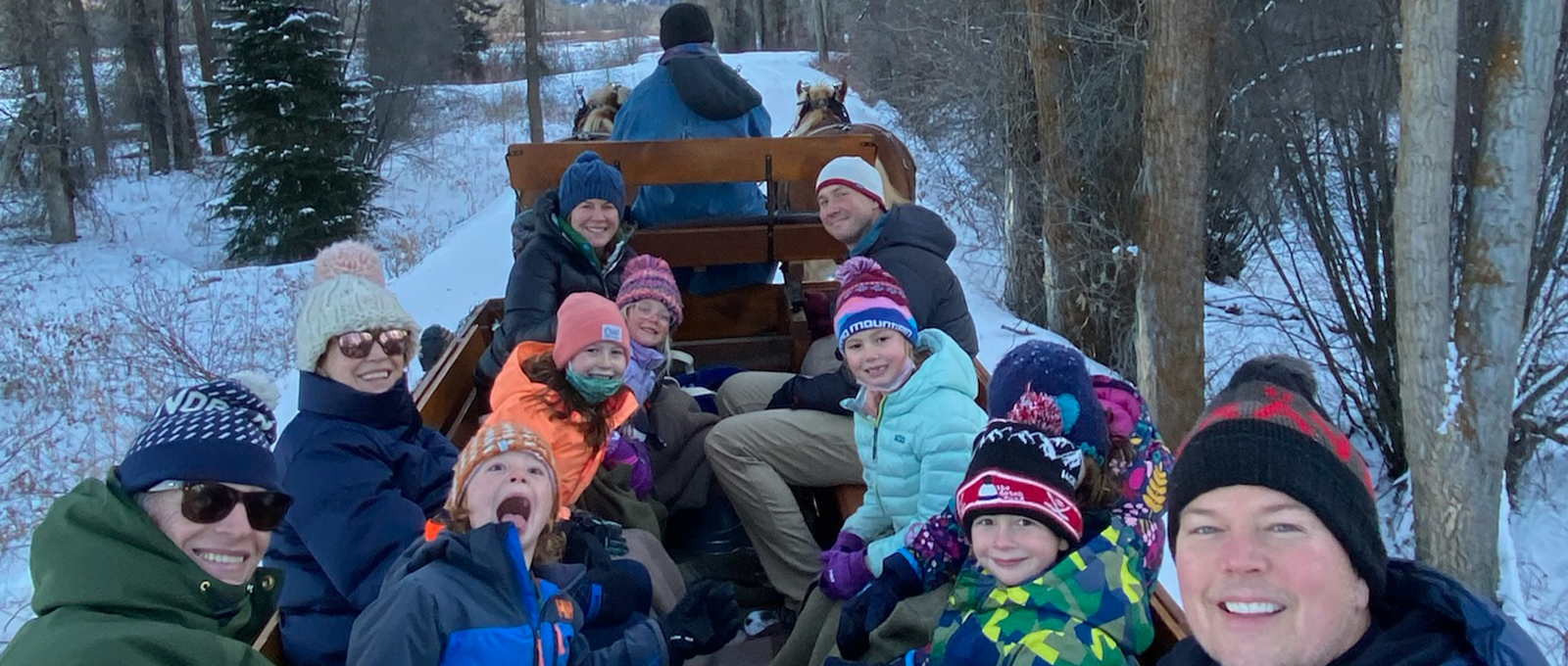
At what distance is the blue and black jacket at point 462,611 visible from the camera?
1.87 meters

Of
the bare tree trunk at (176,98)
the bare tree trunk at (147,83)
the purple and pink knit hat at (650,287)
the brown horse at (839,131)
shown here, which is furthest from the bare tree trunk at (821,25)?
the purple and pink knit hat at (650,287)

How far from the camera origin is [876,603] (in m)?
2.46

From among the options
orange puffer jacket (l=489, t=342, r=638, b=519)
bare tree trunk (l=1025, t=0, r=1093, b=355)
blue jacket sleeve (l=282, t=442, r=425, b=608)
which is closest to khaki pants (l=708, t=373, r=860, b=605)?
orange puffer jacket (l=489, t=342, r=638, b=519)

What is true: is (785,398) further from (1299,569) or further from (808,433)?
→ (1299,569)

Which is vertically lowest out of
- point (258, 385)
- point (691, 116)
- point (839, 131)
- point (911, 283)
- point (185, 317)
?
point (185, 317)

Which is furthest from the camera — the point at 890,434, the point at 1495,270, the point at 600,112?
the point at 600,112

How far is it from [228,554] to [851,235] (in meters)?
2.64

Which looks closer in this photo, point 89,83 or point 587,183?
point 587,183

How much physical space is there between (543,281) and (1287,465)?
2.86m

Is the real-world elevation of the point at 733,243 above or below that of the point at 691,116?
below

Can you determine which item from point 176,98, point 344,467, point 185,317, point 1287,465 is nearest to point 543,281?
point 344,467

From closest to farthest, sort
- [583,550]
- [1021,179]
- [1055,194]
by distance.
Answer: [583,550] → [1055,194] → [1021,179]

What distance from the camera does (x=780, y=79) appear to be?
2509 cm

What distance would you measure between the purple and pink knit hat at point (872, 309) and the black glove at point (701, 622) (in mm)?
778
